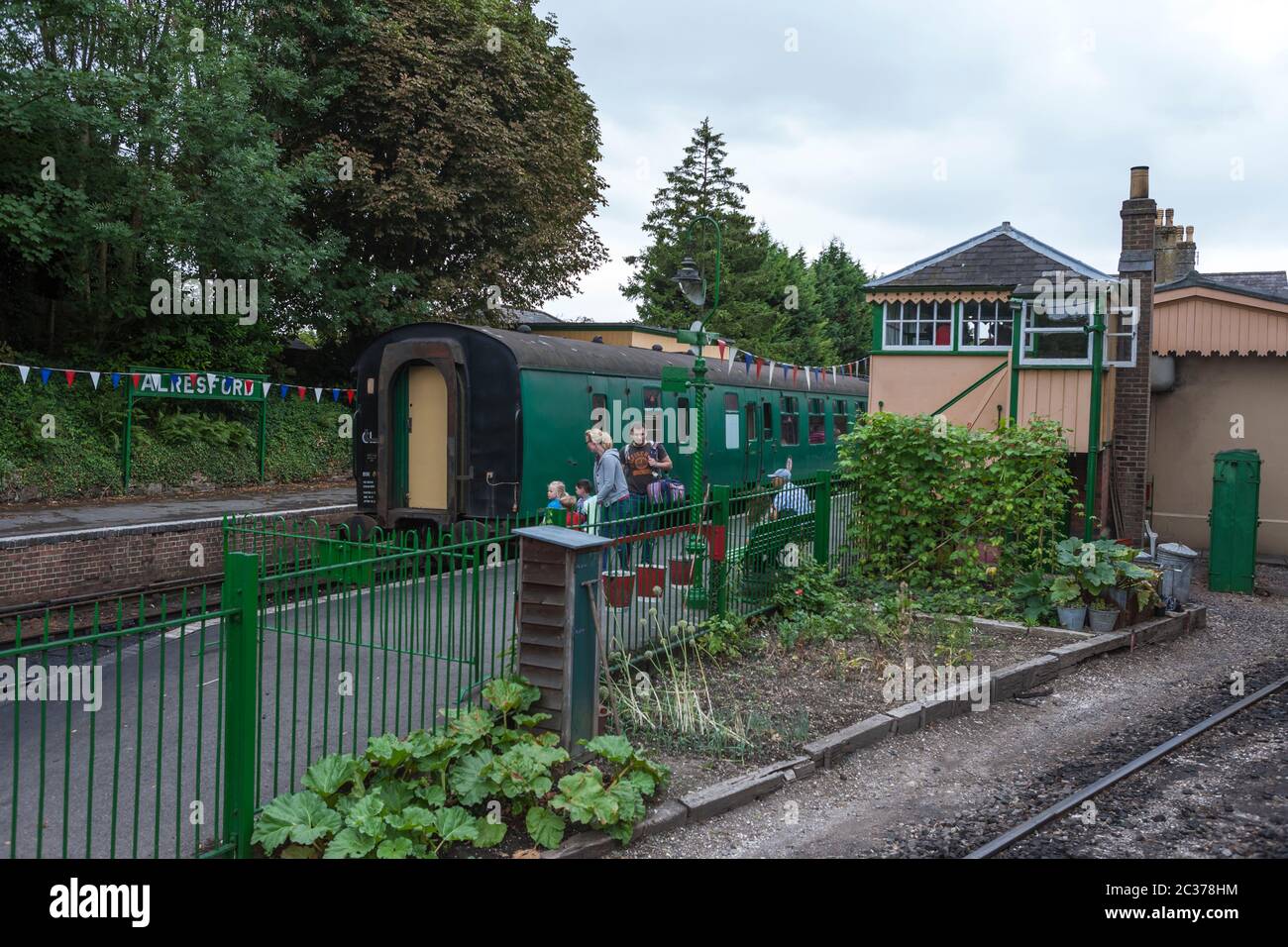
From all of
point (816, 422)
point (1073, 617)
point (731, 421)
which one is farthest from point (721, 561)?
point (816, 422)

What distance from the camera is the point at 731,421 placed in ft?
62.5

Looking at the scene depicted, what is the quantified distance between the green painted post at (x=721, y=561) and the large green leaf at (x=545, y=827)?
13.2ft

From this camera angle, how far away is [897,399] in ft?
51.9

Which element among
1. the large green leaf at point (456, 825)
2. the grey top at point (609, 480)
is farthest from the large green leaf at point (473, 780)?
the grey top at point (609, 480)

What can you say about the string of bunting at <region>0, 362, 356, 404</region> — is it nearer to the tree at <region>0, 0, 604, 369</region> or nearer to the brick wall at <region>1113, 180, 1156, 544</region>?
the tree at <region>0, 0, 604, 369</region>

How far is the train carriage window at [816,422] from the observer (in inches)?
907

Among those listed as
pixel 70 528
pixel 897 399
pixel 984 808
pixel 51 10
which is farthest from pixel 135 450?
pixel 984 808

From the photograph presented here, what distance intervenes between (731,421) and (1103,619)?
9621mm

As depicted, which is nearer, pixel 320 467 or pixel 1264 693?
pixel 1264 693

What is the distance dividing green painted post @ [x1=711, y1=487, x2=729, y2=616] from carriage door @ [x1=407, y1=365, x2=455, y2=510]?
5.70 m

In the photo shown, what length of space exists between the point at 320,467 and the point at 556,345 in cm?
1078

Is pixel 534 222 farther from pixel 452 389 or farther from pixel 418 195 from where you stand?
pixel 452 389

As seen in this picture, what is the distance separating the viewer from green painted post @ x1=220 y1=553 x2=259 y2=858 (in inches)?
187

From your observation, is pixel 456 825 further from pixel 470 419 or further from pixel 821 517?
pixel 470 419
